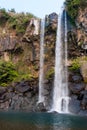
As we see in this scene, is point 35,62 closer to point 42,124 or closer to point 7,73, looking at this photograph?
point 7,73

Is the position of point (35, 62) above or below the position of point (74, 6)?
below

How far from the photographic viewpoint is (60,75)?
4684cm

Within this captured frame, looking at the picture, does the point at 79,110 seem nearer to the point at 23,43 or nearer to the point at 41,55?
the point at 41,55

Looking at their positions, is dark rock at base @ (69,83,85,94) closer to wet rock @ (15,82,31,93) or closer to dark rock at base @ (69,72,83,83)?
dark rock at base @ (69,72,83,83)

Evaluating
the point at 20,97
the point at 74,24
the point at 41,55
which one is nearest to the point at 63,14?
the point at 74,24

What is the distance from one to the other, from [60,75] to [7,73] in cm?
812

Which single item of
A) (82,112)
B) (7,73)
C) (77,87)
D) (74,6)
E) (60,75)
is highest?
(74,6)

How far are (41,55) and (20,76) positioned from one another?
439 cm

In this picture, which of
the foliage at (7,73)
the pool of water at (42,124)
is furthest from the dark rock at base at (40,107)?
the pool of water at (42,124)

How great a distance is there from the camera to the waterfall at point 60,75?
4288 centimetres

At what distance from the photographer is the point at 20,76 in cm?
4981

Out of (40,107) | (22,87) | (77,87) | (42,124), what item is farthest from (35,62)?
(42,124)

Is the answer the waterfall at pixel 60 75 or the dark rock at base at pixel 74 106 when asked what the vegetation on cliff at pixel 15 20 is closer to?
the waterfall at pixel 60 75

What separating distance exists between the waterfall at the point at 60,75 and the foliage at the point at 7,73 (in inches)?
265
